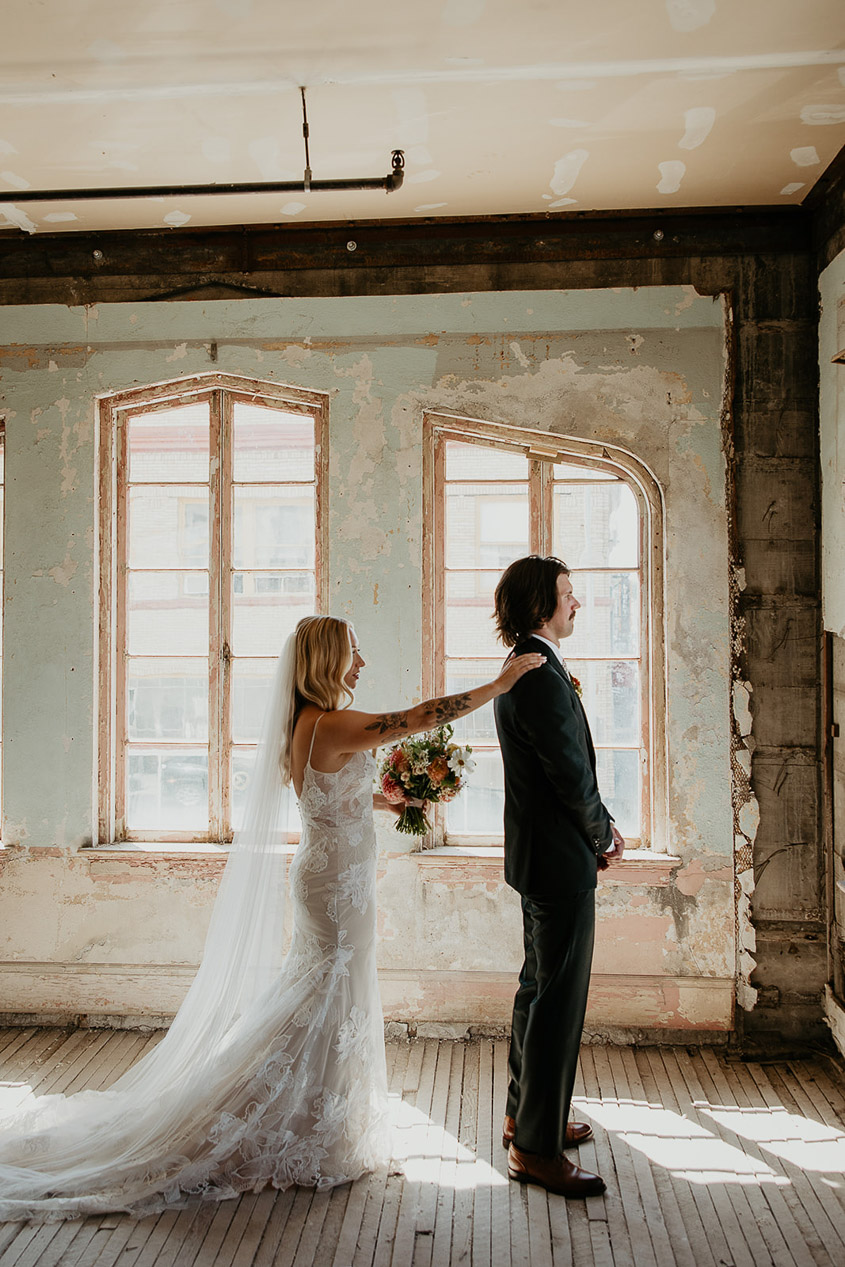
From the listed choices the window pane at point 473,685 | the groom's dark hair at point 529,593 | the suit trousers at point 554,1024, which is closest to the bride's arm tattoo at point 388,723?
the groom's dark hair at point 529,593

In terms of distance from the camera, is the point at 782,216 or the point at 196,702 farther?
the point at 196,702

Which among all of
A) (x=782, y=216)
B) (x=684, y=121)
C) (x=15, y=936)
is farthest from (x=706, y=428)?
(x=15, y=936)

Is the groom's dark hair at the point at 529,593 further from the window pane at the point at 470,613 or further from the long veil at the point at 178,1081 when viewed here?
the window pane at the point at 470,613

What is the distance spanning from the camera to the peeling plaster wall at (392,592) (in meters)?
4.11

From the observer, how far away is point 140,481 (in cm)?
453

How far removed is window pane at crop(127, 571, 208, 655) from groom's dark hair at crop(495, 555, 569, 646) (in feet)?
6.38

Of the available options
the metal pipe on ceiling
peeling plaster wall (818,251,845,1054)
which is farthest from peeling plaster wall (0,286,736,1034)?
the metal pipe on ceiling

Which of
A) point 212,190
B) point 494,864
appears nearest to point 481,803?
point 494,864

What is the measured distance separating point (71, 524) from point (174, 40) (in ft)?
7.40

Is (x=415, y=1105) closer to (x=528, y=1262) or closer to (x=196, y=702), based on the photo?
(x=528, y=1262)

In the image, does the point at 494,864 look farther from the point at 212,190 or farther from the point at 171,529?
the point at 212,190

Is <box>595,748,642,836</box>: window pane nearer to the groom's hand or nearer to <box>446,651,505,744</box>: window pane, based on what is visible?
<box>446,651,505,744</box>: window pane

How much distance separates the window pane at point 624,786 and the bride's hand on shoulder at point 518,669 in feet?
4.92

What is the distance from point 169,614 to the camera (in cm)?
450
